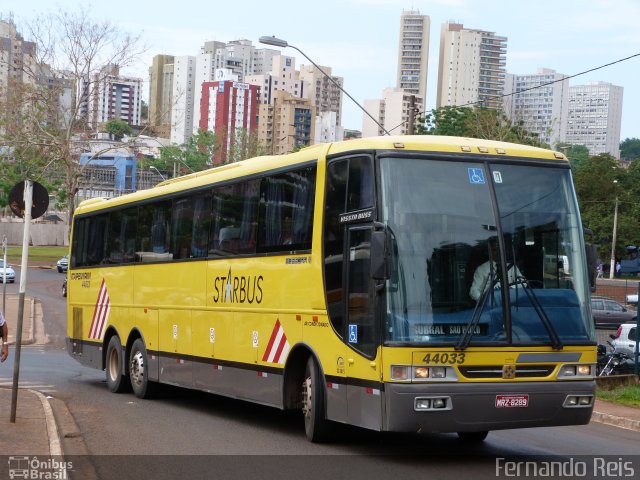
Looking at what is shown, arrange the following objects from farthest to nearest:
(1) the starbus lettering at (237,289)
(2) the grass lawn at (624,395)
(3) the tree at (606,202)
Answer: (3) the tree at (606,202) → (2) the grass lawn at (624,395) → (1) the starbus lettering at (237,289)

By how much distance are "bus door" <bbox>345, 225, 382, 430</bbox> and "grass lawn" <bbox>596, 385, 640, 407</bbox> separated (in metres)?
7.93

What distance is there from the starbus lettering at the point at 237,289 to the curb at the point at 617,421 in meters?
5.27

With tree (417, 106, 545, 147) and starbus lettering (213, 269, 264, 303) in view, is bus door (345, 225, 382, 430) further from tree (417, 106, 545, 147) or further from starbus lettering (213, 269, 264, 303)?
tree (417, 106, 545, 147)

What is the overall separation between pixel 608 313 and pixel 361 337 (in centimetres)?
4093

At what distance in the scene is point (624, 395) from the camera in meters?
18.1

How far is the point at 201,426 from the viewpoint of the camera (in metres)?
14.2

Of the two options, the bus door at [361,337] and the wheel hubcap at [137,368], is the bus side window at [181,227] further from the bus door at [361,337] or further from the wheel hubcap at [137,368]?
the bus door at [361,337]

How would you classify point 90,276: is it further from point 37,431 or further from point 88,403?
point 37,431

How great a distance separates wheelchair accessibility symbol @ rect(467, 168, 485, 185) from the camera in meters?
11.2

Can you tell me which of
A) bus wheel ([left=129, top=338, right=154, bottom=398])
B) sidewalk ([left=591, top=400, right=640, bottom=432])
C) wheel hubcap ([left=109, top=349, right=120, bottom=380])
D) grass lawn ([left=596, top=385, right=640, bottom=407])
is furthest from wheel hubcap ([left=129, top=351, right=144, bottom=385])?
grass lawn ([left=596, top=385, right=640, bottom=407])

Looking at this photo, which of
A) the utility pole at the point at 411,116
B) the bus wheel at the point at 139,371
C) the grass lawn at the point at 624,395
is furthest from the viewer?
the utility pole at the point at 411,116

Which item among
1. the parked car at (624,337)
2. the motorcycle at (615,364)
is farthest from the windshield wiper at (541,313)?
the parked car at (624,337)

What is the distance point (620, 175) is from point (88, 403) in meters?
93.0

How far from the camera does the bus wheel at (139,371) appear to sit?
1823 centimetres
